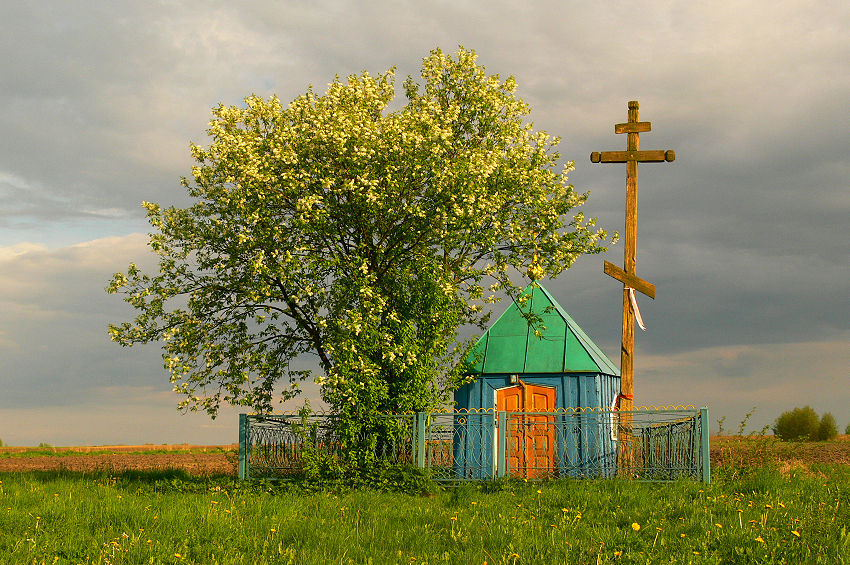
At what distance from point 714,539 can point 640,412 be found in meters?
6.62

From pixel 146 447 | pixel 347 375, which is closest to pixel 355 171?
pixel 347 375

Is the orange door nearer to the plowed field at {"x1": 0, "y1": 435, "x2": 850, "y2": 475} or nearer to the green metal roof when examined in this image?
the green metal roof

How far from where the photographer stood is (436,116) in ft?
66.6

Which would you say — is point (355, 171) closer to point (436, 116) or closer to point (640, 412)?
point (436, 116)

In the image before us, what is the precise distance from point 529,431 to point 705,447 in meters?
4.23

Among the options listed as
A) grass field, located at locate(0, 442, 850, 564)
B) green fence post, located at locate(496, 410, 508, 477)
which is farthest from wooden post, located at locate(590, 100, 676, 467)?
grass field, located at locate(0, 442, 850, 564)

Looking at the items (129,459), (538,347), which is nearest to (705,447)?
(538,347)

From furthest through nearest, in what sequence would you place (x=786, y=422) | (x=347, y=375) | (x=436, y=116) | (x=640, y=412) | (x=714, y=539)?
(x=786, y=422)
(x=436, y=116)
(x=347, y=375)
(x=640, y=412)
(x=714, y=539)

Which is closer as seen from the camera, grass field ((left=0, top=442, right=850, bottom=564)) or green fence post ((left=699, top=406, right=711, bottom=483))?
grass field ((left=0, top=442, right=850, bottom=564))

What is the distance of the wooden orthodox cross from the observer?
58.5ft

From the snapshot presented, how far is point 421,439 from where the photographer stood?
1689 centimetres

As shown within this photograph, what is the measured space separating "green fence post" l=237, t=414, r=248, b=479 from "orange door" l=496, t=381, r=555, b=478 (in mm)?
6624

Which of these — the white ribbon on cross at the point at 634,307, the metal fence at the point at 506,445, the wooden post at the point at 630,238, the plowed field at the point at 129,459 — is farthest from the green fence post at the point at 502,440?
the plowed field at the point at 129,459

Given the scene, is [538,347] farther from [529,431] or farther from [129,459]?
[129,459]
